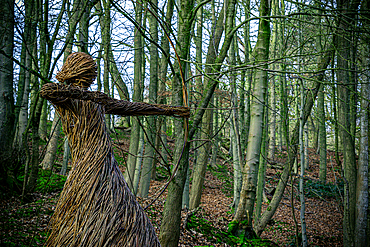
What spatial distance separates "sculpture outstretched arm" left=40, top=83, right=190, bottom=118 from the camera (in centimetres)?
133

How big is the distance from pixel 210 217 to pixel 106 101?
576 centimetres

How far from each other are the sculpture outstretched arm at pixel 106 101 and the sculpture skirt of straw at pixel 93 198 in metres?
0.04

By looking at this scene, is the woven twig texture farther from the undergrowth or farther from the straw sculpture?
the undergrowth

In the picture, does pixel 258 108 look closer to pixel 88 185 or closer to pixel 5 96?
pixel 88 185

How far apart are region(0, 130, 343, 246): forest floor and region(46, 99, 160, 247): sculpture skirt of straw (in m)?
0.58

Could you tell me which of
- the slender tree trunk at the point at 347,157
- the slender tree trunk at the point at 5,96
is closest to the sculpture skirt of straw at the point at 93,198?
the slender tree trunk at the point at 5,96

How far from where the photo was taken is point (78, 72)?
4.94 feet

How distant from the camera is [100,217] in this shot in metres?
1.25

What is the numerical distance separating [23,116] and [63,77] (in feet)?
21.1

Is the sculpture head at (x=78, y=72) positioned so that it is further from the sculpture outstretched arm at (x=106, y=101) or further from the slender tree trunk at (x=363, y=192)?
the slender tree trunk at (x=363, y=192)

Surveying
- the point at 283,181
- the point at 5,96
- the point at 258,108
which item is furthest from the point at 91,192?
the point at 283,181

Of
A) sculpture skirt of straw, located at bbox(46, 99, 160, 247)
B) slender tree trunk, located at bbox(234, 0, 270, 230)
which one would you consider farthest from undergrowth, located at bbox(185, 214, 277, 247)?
sculpture skirt of straw, located at bbox(46, 99, 160, 247)

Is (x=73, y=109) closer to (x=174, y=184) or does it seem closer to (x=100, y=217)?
(x=100, y=217)

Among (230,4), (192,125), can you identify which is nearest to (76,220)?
(192,125)
